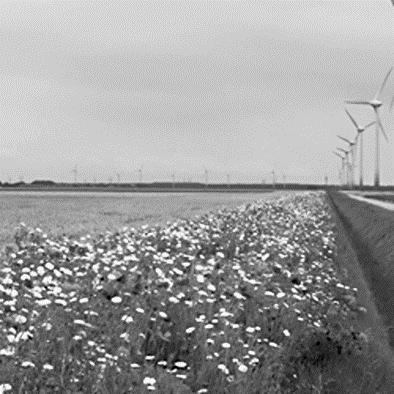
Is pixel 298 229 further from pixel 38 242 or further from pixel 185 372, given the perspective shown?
pixel 185 372

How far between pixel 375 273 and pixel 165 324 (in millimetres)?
12107

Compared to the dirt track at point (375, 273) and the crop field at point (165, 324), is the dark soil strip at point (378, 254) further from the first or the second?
the crop field at point (165, 324)

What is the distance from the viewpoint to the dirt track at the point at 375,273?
12.5 m

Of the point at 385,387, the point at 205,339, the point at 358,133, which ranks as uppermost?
the point at 358,133

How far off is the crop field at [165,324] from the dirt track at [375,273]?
1.61 ft

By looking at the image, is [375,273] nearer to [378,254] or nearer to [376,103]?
[378,254]

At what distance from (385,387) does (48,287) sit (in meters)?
3.41

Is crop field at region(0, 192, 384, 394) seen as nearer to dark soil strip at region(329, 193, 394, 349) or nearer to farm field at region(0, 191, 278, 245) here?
dark soil strip at region(329, 193, 394, 349)

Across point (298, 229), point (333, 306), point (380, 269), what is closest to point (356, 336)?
point (333, 306)

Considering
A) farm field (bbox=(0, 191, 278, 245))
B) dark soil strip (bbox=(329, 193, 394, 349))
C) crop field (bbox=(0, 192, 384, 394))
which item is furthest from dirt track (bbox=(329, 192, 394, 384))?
farm field (bbox=(0, 191, 278, 245))

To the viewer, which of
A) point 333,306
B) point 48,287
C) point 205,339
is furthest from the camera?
point 333,306

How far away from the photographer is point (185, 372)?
25.2ft

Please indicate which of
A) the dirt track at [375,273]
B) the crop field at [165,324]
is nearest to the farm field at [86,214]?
the dirt track at [375,273]

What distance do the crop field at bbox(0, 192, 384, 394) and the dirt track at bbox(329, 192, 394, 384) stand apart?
0.49 meters
